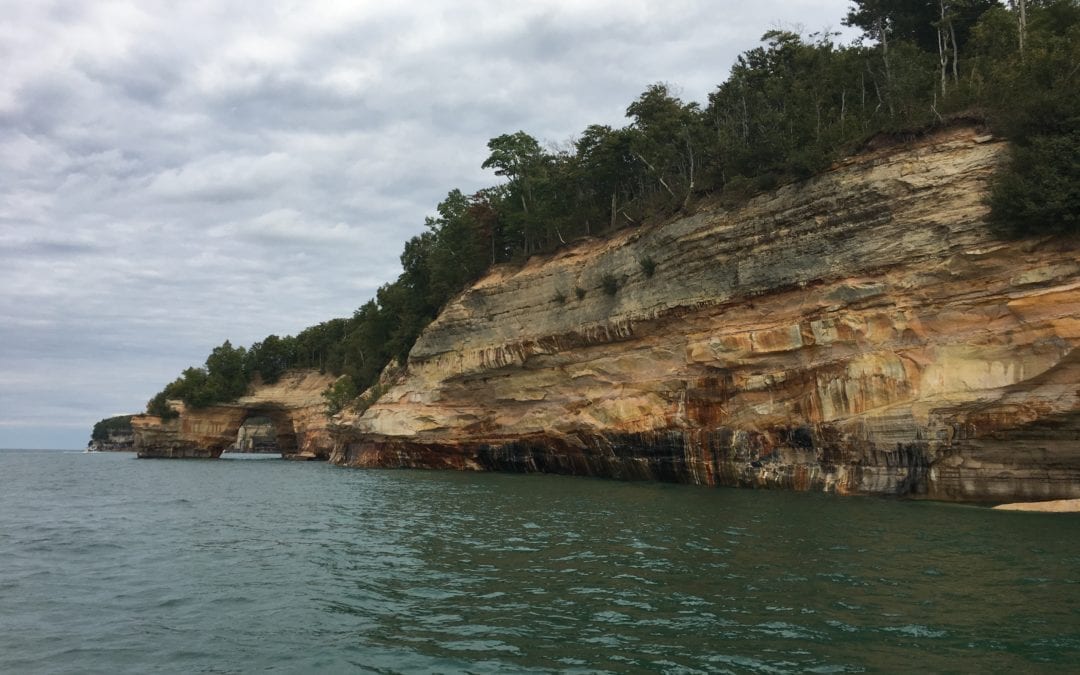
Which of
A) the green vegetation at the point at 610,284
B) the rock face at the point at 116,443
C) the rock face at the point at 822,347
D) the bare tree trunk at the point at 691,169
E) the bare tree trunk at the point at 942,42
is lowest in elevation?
the rock face at the point at 116,443

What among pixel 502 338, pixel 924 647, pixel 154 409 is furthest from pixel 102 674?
pixel 154 409

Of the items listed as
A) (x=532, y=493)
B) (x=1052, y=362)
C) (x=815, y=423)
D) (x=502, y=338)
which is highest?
(x=502, y=338)

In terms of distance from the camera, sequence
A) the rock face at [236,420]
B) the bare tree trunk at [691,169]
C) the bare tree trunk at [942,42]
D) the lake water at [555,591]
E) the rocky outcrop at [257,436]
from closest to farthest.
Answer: the lake water at [555,591] → the bare tree trunk at [942,42] → the bare tree trunk at [691,169] → the rock face at [236,420] → the rocky outcrop at [257,436]

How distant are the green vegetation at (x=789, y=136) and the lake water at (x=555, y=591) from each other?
12.8 meters

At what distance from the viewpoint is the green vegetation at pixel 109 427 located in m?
182

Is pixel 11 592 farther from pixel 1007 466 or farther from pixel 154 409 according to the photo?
pixel 154 409

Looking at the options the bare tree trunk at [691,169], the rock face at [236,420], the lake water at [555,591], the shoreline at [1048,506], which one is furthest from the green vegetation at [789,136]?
the rock face at [236,420]

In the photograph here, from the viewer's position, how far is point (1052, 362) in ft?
64.5

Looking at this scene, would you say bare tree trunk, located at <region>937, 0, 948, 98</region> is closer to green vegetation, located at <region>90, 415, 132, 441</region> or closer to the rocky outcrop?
the rocky outcrop

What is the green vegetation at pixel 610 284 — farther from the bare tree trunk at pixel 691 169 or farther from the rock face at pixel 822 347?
the bare tree trunk at pixel 691 169

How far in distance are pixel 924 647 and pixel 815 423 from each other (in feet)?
60.2

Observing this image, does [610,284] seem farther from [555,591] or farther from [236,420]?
[236,420]

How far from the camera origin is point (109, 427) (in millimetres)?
185375

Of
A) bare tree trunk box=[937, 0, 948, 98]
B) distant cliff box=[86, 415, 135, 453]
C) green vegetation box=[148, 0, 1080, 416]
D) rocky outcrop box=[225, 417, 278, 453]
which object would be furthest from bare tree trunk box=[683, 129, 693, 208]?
distant cliff box=[86, 415, 135, 453]
